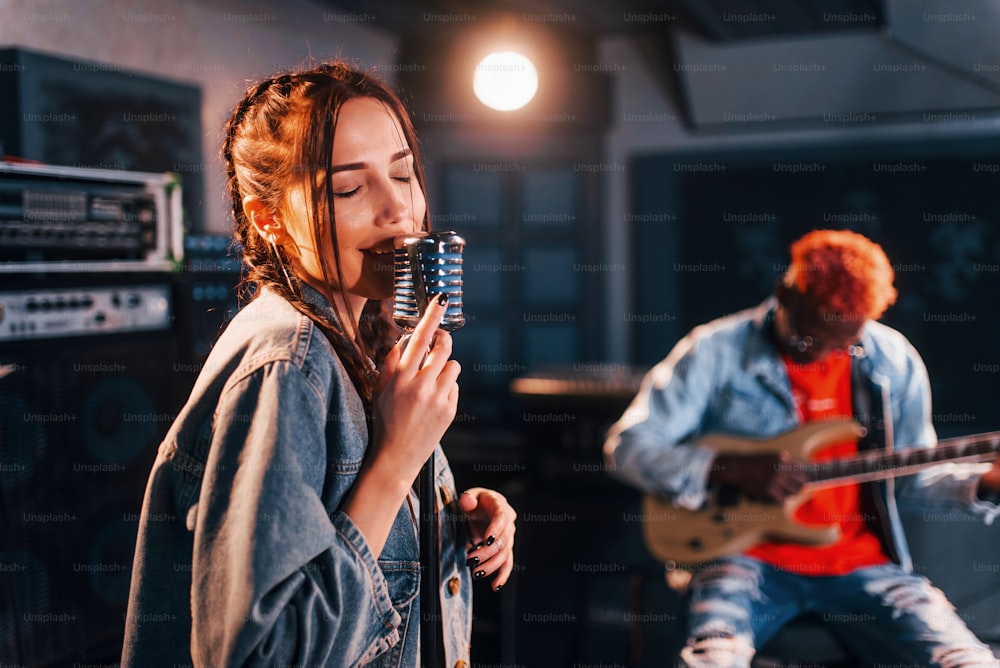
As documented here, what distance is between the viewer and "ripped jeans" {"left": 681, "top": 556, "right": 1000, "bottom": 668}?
1870 mm

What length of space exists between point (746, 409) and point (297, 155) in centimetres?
181

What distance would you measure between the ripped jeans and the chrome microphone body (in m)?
1.34

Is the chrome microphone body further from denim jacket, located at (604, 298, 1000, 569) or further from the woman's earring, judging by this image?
denim jacket, located at (604, 298, 1000, 569)

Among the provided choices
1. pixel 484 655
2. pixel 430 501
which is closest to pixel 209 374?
pixel 430 501

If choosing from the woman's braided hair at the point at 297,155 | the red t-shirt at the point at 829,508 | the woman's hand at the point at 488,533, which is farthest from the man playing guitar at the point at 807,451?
the woman's braided hair at the point at 297,155

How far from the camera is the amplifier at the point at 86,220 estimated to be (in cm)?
210

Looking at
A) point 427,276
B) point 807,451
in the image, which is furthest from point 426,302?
point 807,451

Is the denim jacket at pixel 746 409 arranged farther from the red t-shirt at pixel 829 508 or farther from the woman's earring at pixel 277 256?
the woman's earring at pixel 277 256

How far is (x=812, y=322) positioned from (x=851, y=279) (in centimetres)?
16

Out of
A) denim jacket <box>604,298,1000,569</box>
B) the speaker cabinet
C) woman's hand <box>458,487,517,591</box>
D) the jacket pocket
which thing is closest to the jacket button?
woman's hand <box>458,487,517,591</box>

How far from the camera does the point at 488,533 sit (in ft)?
3.66

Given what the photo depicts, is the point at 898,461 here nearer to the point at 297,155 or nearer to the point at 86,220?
the point at 297,155

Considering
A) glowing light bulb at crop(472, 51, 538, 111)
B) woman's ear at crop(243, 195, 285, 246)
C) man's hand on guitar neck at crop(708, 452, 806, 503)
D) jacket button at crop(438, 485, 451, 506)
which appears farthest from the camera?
glowing light bulb at crop(472, 51, 538, 111)

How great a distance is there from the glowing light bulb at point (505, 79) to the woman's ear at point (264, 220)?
2.79m
